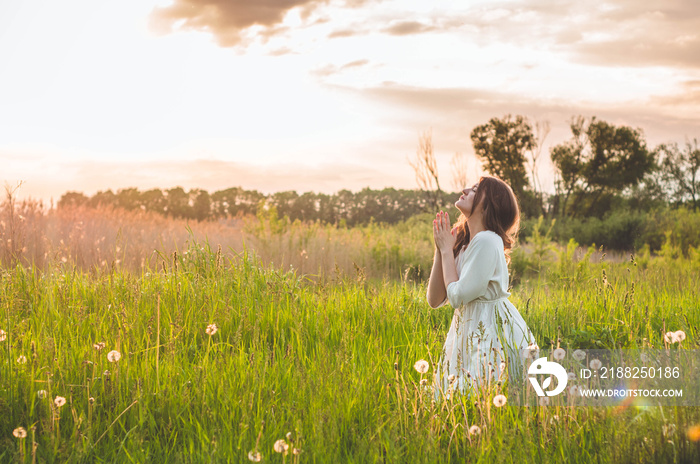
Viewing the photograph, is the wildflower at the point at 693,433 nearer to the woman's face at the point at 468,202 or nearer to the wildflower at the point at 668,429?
the wildflower at the point at 668,429

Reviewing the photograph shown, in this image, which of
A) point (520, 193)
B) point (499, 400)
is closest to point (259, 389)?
point (499, 400)

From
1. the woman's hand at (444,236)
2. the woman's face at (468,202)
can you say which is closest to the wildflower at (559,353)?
the woman's hand at (444,236)

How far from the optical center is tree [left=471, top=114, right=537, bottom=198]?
93.6ft

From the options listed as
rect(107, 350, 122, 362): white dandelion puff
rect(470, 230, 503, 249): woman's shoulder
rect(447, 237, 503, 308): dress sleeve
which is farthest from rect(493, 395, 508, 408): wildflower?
rect(107, 350, 122, 362): white dandelion puff

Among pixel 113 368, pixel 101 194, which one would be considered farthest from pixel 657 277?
pixel 101 194

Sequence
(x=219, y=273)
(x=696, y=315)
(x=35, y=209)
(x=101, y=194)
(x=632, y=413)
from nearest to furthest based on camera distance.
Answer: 1. (x=632, y=413)
2. (x=219, y=273)
3. (x=696, y=315)
4. (x=35, y=209)
5. (x=101, y=194)

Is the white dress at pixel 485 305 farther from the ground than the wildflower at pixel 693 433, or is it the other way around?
the white dress at pixel 485 305

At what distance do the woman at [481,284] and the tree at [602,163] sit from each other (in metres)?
26.3

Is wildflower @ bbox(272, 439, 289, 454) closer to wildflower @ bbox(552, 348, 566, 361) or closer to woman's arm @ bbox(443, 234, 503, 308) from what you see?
wildflower @ bbox(552, 348, 566, 361)

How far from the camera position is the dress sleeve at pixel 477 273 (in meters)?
3.44

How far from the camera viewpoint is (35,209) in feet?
32.0

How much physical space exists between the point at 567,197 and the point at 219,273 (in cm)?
2624

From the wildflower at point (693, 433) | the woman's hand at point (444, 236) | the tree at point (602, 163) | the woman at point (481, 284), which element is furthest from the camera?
the tree at point (602, 163)

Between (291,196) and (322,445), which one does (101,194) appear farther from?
(322,445)
